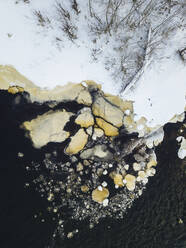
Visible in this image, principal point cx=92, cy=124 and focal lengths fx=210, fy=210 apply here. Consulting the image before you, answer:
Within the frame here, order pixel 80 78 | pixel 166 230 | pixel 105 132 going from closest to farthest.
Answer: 1. pixel 80 78
2. pixel 105 132
3. pixel 166 230

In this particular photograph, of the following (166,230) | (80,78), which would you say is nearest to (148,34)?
(80,78)

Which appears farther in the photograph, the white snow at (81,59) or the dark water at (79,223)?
the dark water at (79,223)

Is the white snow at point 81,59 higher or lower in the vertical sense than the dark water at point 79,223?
higher

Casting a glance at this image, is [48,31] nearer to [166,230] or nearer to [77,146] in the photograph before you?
[77,146]

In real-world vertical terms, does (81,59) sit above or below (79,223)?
above
